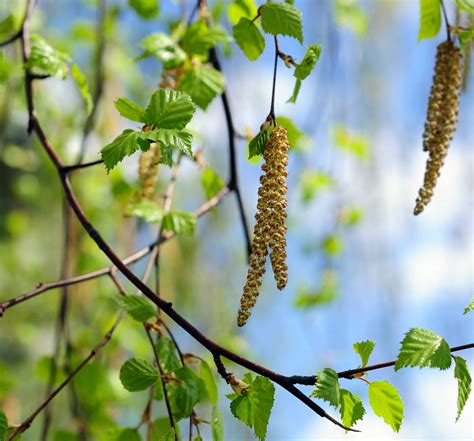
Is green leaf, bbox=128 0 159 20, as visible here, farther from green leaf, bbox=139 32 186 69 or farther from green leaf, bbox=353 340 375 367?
green leaf, bbox=353 340 375 367

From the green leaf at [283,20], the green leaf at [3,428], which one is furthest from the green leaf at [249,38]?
the green leaf at [3,428]

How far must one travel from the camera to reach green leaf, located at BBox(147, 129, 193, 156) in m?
0.78

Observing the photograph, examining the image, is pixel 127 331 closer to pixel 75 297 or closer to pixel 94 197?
pixel 75 297

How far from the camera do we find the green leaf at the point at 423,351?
80 centimetres

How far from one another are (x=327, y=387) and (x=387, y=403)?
0.36 feet

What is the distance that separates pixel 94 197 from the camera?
329 centimetres

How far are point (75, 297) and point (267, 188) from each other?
7.13ft

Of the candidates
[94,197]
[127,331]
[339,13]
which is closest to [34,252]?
[94,197]

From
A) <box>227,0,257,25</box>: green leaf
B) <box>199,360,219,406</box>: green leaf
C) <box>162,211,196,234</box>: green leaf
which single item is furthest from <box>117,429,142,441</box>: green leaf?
<box>227,0,257,25</box>: green leaf

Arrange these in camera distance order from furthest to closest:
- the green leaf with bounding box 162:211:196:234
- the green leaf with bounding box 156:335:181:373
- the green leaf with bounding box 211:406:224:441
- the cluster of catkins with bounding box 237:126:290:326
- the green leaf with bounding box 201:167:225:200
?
1. the green leaf with bounding box 201:167:225:200
2. the green leaf with bounding box 162:211:196:234
3. the green leaf with bounding box 156:335:181:373
4. the green leaf with bounding box 211:406:224:441
5. the cluster of catkins with bounding box 237:126:290:326

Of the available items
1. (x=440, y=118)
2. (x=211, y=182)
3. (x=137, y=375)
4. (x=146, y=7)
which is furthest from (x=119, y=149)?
(x=146, y=7)

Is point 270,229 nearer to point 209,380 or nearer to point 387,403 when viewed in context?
point 387,403

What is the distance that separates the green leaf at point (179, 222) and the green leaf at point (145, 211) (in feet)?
0.06

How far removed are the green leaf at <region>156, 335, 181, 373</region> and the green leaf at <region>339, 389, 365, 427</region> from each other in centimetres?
30
